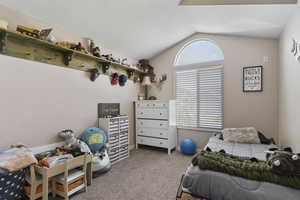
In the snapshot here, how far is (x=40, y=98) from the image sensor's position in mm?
2125

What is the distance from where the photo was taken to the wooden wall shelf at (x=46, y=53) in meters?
1.81

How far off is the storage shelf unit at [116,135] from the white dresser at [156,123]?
61cm

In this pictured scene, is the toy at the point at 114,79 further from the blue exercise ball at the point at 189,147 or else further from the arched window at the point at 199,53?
the blue exercise ball at the point at 189,147

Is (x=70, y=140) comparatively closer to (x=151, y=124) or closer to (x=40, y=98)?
(x=40, y=98)

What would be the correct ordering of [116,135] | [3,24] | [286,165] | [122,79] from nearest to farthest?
[286,165], [3,24], [116,135], [122,79]

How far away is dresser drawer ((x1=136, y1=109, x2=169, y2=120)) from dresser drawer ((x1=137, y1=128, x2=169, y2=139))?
314 millimetres

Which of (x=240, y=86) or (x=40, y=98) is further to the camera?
(x=240, y=86)

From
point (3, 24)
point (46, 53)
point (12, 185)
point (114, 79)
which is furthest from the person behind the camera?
point (114, 79)

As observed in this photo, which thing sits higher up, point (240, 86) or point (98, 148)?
point (240, 86)

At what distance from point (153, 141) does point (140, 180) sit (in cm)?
137

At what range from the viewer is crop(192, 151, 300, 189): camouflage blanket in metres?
1.24

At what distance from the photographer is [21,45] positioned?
1935mm

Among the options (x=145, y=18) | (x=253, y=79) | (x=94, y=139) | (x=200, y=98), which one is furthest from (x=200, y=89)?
(x=94, y=139)

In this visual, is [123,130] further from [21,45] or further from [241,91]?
[241,91]
